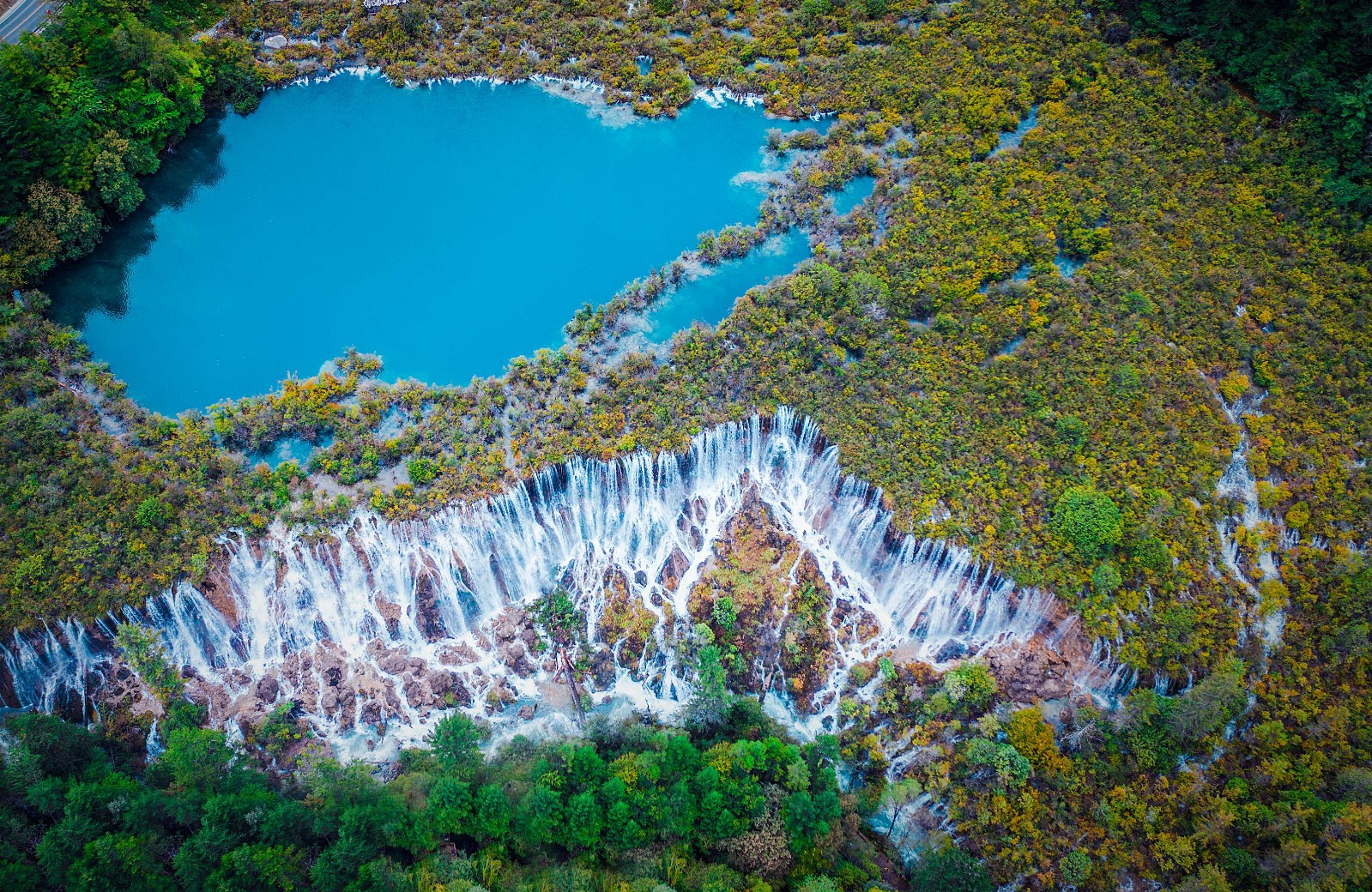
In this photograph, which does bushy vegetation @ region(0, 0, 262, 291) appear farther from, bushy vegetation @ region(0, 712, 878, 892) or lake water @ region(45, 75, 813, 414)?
bushy vegetation @ region(0, 712, 878, 892)

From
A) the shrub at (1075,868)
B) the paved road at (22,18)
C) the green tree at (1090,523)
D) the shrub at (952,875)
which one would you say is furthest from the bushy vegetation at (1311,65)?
the paved road at (22,18)

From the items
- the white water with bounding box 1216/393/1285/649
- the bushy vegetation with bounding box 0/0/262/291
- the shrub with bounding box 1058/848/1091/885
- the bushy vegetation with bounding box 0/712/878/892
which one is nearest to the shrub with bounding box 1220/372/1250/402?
the white water with bounding box 1216/393/1285/649

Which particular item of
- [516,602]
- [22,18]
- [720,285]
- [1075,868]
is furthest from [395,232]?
[1075,868]

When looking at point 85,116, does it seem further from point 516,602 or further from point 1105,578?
point 1105,578

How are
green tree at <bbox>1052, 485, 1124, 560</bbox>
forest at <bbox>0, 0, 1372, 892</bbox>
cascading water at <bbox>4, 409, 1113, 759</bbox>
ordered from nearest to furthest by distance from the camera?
forest at <bbox>0, 0, 1372, 892</bbox> → green tree at <bbox>1052, 485, 1124, 560</bbox> → cascading water at <bbox>4, 409, 1113, 759</bbox>

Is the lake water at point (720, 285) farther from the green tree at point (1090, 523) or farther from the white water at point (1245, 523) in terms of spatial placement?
the white water at point (1245, 523)
